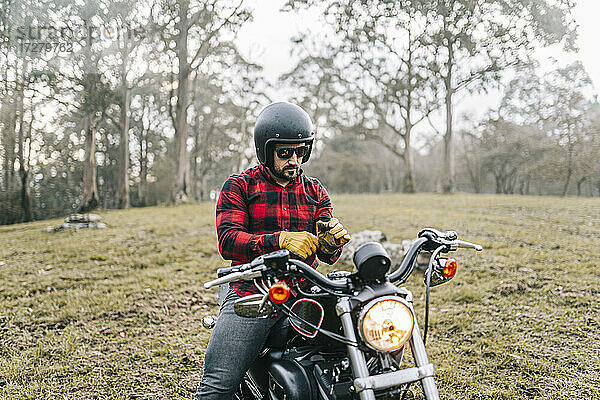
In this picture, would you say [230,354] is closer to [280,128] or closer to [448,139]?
[280,128]

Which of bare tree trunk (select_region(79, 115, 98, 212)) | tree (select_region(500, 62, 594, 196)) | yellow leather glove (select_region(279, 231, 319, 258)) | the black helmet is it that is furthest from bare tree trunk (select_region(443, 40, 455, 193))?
yellow leather glove (select_region(279, 231, 319, 258))

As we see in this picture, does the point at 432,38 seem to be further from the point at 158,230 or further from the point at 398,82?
the point at 158,230

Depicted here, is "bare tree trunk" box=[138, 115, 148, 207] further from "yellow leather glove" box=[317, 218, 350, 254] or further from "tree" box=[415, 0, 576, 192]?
"yellow leather glove" box=[317, 218, 350, 254]

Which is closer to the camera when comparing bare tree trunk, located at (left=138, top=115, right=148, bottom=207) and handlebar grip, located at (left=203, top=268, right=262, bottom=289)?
handlebar grip, located at (left=203, top=268, right=262, bottom=289)

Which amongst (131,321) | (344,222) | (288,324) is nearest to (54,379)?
(131,321)

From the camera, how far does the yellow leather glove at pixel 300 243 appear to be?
1.90m

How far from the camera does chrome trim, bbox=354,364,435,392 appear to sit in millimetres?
1459

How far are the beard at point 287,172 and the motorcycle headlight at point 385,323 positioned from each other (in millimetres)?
1044

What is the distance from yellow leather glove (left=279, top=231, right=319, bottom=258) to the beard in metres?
0.51

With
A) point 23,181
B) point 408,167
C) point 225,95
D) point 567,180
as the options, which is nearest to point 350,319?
point 23,181

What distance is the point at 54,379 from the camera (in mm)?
4008

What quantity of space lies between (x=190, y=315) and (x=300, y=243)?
428 cm

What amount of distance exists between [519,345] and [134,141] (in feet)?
113

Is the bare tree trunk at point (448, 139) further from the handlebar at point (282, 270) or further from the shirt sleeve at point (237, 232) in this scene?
the handlebar at point (282, 270)
